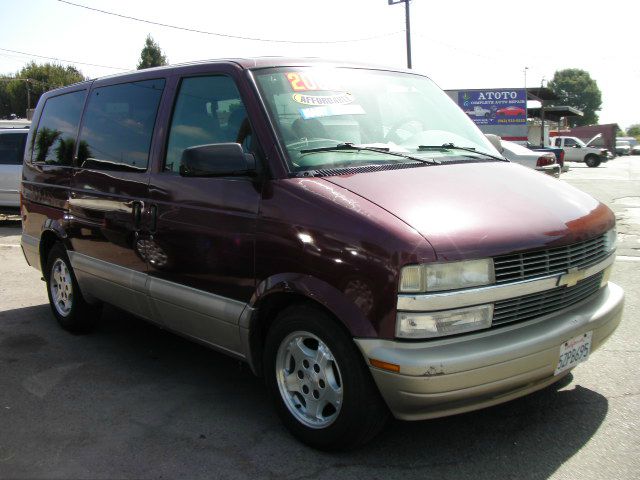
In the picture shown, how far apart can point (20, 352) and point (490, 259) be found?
386cm

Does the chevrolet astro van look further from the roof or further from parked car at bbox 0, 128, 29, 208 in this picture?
parked car at bbox 0, 128, 29, 208

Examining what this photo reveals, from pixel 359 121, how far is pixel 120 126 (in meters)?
1.88

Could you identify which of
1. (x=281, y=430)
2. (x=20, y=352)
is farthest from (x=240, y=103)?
(x=20, y=352)

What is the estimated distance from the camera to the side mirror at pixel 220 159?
3.24 meters

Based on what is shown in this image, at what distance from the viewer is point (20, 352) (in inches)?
194

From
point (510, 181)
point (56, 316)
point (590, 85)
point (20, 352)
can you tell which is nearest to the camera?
point (510, 181)

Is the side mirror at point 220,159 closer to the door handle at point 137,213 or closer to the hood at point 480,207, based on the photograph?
the hood at point 480,207

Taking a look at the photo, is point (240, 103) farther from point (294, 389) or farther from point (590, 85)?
point (590, 85)

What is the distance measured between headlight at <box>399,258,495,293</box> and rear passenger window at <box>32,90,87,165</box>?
3.51 metres

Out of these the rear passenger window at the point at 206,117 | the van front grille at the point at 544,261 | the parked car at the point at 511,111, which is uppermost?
the rear passenger window at the point at 206,117

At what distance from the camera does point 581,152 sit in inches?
1606

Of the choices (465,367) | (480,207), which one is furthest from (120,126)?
(465,367)

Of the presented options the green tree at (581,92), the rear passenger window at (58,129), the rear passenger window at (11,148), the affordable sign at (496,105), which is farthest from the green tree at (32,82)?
the green tree at (581,92)

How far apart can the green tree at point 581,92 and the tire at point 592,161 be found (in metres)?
102
